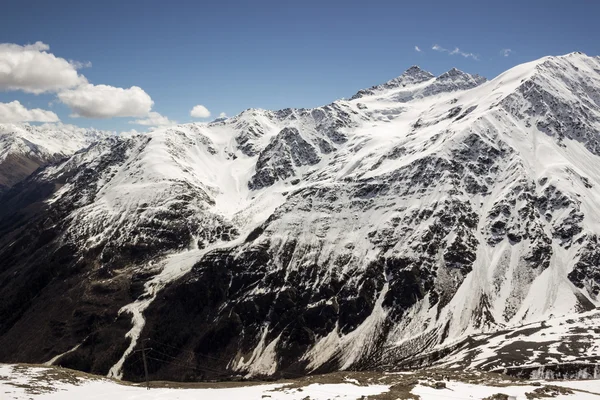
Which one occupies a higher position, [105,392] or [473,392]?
[473,392]

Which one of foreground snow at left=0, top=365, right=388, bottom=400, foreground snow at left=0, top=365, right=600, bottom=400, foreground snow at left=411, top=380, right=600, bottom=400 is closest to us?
foreground snow at left=0, top=365, right=388, bottom=400

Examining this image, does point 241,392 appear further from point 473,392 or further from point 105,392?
point 473,392

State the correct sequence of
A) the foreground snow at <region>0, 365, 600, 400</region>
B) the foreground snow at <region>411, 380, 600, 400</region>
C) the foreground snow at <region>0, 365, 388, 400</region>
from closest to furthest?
the foreground snow at <region>0, 365, 388, 400</region> → the foreground snow at <region>0, 365, 600, 400</region> → the foreground snow at <region>411, 380, 600, 400</region>

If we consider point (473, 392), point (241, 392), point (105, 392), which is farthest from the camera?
point (241, 392)

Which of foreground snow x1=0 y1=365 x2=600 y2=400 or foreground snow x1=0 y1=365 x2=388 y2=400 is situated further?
foreground snow x1=0 y1=365 x2=600 y2=400

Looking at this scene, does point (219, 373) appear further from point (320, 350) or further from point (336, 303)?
point (336, 303)

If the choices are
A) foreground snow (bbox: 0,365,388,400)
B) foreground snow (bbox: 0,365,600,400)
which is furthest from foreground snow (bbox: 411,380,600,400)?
foreground snow (bbox: 0,365,388,400)

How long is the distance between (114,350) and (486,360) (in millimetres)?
168043

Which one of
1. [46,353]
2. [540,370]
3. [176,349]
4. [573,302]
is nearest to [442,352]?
[540,370]

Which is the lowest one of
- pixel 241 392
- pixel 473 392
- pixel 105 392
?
pixel 241 392

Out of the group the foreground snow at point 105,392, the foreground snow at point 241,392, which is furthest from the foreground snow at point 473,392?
the foreground snow at point 105,392

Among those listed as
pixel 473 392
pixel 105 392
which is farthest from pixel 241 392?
pixel 473 392

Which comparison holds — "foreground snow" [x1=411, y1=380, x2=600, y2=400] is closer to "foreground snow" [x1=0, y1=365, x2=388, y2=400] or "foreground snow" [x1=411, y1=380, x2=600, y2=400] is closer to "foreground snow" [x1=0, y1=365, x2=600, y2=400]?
"foreground snow" [x1=0, y1=365, x2=600, y2=400]

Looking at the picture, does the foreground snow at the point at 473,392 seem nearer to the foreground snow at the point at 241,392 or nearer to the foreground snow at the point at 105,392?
the foreground snow at the point at 241,392
